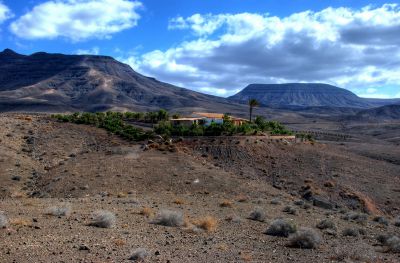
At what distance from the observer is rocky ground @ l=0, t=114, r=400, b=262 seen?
1385 centimetres

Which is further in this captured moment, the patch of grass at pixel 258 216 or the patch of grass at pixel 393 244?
the patch of grass at pixel 258 216

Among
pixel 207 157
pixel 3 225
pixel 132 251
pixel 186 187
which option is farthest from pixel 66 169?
pixel 132 251

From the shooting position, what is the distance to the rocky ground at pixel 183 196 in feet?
45.4

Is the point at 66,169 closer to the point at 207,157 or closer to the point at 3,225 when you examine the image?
the point at 207,157

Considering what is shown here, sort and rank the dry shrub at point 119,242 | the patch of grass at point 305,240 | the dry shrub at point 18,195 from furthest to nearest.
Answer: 1. the dry shrub at point 18,195
2. the patch of grass at point 305,240
3. the dry shrub at point 119,242

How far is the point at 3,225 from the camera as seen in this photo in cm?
1398

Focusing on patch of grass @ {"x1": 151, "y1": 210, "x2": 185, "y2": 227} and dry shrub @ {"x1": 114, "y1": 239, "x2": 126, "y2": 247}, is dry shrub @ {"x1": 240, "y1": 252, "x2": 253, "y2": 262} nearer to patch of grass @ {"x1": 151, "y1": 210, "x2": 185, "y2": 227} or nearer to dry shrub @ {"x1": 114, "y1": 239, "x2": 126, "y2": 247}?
dry shrub @ {"x1": 114, "y1": 239, "x2": 126, "y2": 247}

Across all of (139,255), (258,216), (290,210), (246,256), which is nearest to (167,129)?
(290,210)

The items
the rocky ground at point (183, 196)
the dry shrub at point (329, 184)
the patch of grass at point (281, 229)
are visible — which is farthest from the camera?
the dry shrub at point (329, 184)

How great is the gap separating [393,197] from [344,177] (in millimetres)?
5139

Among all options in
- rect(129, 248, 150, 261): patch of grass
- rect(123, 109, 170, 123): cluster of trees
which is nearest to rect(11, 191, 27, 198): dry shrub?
rect(129, 248, 150, 261): patch of grass

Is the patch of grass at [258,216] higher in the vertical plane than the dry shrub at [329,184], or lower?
higher

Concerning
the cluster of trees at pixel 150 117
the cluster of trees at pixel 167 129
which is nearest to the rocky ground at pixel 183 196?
the cluster of trees at pixel 167 129

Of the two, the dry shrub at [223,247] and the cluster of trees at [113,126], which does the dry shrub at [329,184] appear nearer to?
the cluster of trees at [113,126]
